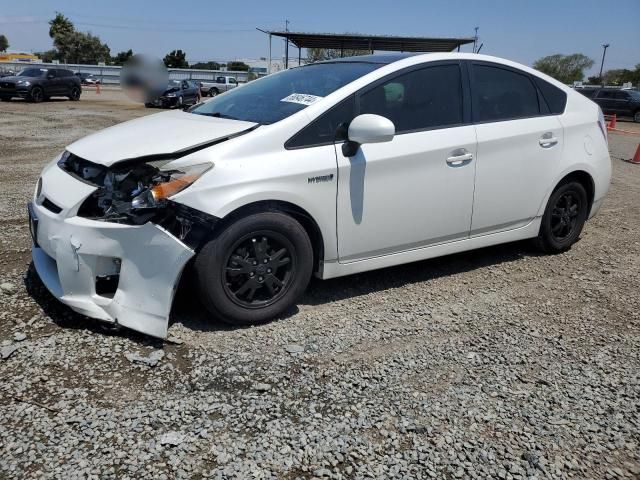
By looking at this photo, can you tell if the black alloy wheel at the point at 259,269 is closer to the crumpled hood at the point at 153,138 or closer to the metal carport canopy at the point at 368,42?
the crumpled hood at the point at 153,138

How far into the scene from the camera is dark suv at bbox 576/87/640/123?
26188 mm

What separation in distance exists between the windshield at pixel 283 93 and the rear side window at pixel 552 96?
1.65 metres

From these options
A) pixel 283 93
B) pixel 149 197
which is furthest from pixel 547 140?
pixel 149 197

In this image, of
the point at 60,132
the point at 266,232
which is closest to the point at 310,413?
the point at 266,232

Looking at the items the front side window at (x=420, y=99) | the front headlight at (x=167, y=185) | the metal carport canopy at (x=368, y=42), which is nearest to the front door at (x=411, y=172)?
the front side window at (x=420, y=99)

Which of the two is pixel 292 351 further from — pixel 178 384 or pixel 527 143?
pixel 527 143

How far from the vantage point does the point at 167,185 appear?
3.12 m

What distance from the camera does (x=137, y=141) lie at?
11.2ft

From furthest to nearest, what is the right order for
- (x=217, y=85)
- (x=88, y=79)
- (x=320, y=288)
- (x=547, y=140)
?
1. (x=88, y=79)
2. (x=217, y=85)
3. (x=547, y=140)
4. (x=320, y=288)

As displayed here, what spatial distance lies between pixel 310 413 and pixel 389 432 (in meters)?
0.39

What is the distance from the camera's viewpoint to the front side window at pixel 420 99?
381 cm

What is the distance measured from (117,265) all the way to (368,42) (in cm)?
2465

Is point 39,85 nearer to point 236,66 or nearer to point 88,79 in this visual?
point 88,79

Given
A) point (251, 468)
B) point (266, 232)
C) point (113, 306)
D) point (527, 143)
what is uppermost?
point (527, 143)
